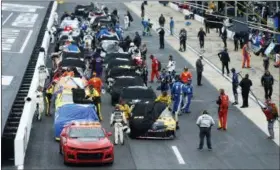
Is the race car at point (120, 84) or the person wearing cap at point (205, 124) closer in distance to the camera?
the person wearing cap at point (205, 124)

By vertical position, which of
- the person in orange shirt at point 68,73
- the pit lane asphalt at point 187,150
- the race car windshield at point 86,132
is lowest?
the pit lane asphalt at point 187,150

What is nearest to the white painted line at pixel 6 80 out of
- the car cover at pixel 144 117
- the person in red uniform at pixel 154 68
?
the person in red uniform at pixel 154 68

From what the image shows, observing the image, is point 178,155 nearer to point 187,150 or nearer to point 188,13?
point 187,150

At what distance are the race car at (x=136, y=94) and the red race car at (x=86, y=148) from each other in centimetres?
591

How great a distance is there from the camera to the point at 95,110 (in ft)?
78.1

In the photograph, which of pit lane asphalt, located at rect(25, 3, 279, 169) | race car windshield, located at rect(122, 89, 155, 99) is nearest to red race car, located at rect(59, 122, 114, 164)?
pit lane asphalt, located at rect(25, 3, 279, 169)

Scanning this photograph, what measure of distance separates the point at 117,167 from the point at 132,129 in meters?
3.27

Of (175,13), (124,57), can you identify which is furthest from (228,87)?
(175,13)

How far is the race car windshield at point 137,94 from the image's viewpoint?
2583cm

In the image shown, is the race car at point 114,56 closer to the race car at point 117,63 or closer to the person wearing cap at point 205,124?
the race car at point 117,63

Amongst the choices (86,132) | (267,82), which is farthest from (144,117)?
(267,82)

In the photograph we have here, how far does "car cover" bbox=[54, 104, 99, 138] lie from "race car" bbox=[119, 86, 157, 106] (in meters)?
2.65

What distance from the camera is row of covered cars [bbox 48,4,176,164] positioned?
19172 mm

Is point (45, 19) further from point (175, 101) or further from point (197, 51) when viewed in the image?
point (175, 101)
